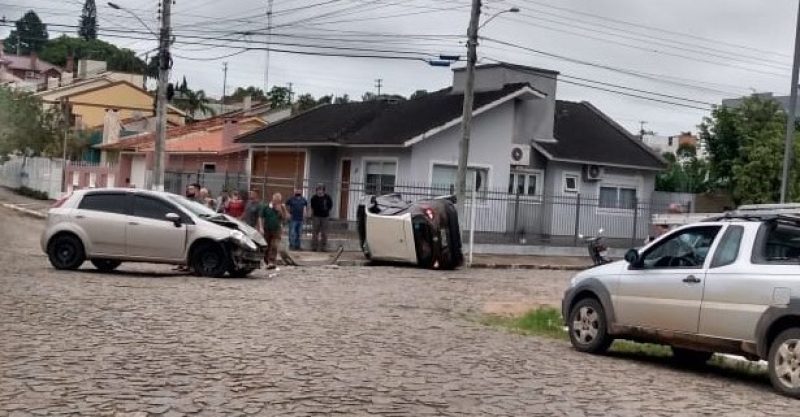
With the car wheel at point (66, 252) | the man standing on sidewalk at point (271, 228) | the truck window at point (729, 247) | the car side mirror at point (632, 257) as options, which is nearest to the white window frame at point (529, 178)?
the man standing on sidewalk at point (271, 228)

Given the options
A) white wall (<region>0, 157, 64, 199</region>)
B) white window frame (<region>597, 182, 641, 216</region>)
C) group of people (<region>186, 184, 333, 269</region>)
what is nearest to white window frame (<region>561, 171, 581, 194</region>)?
white window frame (<region>597, 182, 641, 216</region>)

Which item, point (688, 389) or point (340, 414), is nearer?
point (340, 414)

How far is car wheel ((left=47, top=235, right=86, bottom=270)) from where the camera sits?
776 inches

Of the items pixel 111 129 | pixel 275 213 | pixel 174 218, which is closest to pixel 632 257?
pixel 174 218

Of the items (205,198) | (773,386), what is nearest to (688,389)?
(773,386)

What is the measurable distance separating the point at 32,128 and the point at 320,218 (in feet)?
135

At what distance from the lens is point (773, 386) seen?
1029 cm

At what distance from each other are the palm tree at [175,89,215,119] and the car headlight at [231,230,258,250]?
70016 mm

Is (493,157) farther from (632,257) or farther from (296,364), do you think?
(296,364)

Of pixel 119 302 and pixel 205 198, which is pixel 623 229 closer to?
pixel 205 198

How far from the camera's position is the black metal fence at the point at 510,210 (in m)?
32.4

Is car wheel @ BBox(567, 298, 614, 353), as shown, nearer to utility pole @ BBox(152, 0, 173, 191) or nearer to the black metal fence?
the black metal fence

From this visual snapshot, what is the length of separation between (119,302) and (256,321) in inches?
97.3

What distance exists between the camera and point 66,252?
1980 centimetres
